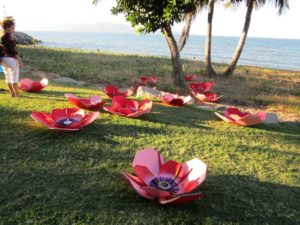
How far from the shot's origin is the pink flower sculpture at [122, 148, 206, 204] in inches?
87.1

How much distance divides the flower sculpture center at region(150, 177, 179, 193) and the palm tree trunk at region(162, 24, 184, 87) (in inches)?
247

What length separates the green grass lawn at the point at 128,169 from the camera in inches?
88.0

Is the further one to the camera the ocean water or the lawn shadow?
the ocean water

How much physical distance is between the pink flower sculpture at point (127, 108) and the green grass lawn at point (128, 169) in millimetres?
99

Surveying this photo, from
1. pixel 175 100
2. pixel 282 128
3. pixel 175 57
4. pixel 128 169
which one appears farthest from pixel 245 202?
pixel 175 57

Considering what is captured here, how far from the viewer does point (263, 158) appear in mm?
3449

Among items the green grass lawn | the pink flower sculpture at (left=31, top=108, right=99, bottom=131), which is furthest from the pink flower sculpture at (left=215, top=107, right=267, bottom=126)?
the pink flower sculpture at (left=31, top=108, right=99, bottom=131)

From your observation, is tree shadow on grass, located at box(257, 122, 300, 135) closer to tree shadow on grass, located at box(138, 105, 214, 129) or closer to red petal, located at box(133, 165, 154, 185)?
tree shadow on grass, located at box(138, 105, 214, 129)

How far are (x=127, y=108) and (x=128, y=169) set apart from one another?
4.77 ft

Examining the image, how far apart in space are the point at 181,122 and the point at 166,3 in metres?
3.99

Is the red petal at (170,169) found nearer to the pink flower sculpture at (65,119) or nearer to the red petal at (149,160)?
the red petal at (149,160)

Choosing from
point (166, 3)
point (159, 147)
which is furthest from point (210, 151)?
point (166, 3)

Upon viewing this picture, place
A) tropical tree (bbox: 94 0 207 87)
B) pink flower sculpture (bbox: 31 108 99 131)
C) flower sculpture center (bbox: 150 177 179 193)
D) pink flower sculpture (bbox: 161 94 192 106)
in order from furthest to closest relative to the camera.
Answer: tropical tree (bbox: 94 0 207 87)
pink flower sculpture (bbox: 161 94 192 106)
pink flower sculpture (bbox: 31 108 99 131)
flower sculpture center (bbox: 150 177 179 193)

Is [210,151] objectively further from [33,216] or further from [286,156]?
[33,216]
